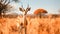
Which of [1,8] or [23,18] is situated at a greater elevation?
[23,18]

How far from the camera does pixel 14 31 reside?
8594 millimetres

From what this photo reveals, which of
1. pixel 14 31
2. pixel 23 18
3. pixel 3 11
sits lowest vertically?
pixel 3 11

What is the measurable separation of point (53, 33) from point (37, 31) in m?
0.80

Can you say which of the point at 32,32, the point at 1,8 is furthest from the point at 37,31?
the point at 1,8

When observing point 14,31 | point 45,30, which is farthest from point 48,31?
point 14,31

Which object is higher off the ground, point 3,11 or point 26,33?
point 26,33

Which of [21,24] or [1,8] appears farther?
[1,8]

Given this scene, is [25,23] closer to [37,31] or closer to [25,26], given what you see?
[25,26]

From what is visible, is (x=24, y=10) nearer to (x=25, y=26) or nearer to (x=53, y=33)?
(x=25, y=26)

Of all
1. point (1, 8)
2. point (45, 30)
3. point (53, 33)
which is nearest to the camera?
point (53, 33)

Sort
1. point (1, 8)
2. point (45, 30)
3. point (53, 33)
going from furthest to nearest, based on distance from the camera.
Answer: point (1, 8)
point (45, 30)
point (53, 33)

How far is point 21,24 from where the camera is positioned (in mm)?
7848

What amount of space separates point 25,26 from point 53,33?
106cm

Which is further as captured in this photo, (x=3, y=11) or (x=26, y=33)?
(x=3, y=11)
